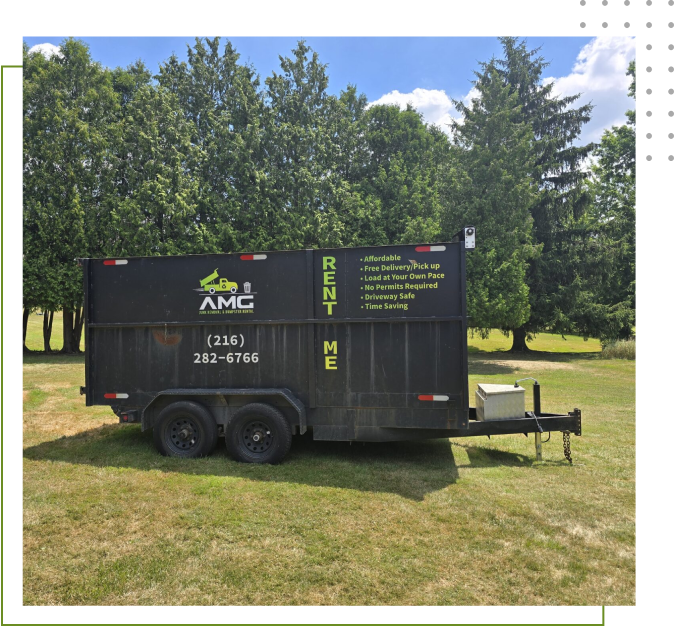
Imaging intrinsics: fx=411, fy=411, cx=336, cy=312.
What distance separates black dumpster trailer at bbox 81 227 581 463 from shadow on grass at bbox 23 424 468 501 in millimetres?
329

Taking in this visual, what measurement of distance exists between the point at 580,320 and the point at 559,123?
13209 millimetres

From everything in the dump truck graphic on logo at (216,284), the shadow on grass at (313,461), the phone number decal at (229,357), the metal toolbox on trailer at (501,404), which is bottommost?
the shadow on grass at (313,461)

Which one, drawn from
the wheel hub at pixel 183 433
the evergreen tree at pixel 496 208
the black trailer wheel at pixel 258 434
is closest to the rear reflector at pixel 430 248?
the black trailer wheel at pixel 258 434

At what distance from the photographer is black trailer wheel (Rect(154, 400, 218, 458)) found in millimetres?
6531

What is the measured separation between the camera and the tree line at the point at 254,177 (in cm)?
2086

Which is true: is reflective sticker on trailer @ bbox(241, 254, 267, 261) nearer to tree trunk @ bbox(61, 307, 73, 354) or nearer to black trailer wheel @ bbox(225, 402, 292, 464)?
black trailer wheel @ bbox(225, 402, 292, 464)

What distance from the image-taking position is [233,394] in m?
6.46

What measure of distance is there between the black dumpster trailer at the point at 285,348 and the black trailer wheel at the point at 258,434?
0.02 metres

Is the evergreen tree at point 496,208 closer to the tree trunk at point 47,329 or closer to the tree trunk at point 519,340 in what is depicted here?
the tree trunk at point 519,340

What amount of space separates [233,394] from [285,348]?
42.8 inches

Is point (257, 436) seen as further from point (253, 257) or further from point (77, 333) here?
point (77, 333)

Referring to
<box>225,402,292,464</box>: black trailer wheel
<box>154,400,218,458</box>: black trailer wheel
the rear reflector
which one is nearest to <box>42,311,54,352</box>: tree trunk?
<box>154,400,218,458</box>: black trailer wheel

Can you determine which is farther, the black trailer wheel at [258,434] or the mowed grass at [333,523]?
the black trailer wheel at [258,434]

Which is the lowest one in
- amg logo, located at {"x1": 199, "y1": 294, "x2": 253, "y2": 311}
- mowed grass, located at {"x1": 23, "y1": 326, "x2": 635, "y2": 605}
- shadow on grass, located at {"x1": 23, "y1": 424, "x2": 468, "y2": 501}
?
mowed grass, located at {"x1": 23, "y1": 326, "x2": 635, "y2": 605}
